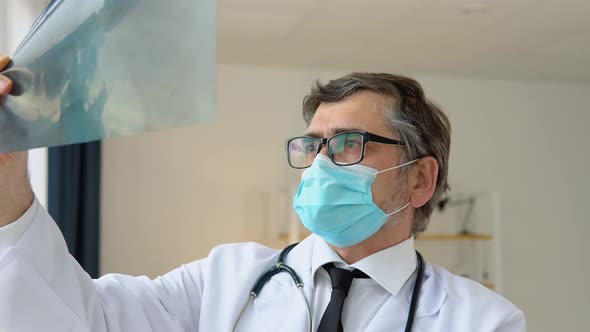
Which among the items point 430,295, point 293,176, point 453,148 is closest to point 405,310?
point 430,295

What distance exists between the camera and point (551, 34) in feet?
13.6

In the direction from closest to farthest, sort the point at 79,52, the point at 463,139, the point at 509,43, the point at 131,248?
the point at 79,52, the point at 509,43, the point at 131,248, the point at 463,139

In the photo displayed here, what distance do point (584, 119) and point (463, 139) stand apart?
1.21 metres

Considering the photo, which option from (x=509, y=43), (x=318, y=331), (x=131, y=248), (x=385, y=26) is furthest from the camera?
(x=131, y=248)

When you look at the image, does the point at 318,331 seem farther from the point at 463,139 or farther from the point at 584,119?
the point at 584,119

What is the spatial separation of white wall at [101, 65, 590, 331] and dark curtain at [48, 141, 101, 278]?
19.1 inches

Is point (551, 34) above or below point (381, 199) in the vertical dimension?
above

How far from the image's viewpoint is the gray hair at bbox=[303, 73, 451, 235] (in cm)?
149

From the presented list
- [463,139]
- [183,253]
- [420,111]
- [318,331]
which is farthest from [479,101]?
[318,331]

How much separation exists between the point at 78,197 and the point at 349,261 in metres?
2.78

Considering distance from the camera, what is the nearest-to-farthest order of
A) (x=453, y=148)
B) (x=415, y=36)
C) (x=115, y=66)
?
1. (x=115, y=66)
2. (x=415, y=36)
3. (x=453, y=148)

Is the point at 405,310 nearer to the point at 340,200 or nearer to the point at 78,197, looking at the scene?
the point at 340,200

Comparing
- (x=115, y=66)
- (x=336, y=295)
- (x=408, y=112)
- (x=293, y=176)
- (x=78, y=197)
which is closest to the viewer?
(x=115, y=66)

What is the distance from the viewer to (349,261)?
4.76 ft
